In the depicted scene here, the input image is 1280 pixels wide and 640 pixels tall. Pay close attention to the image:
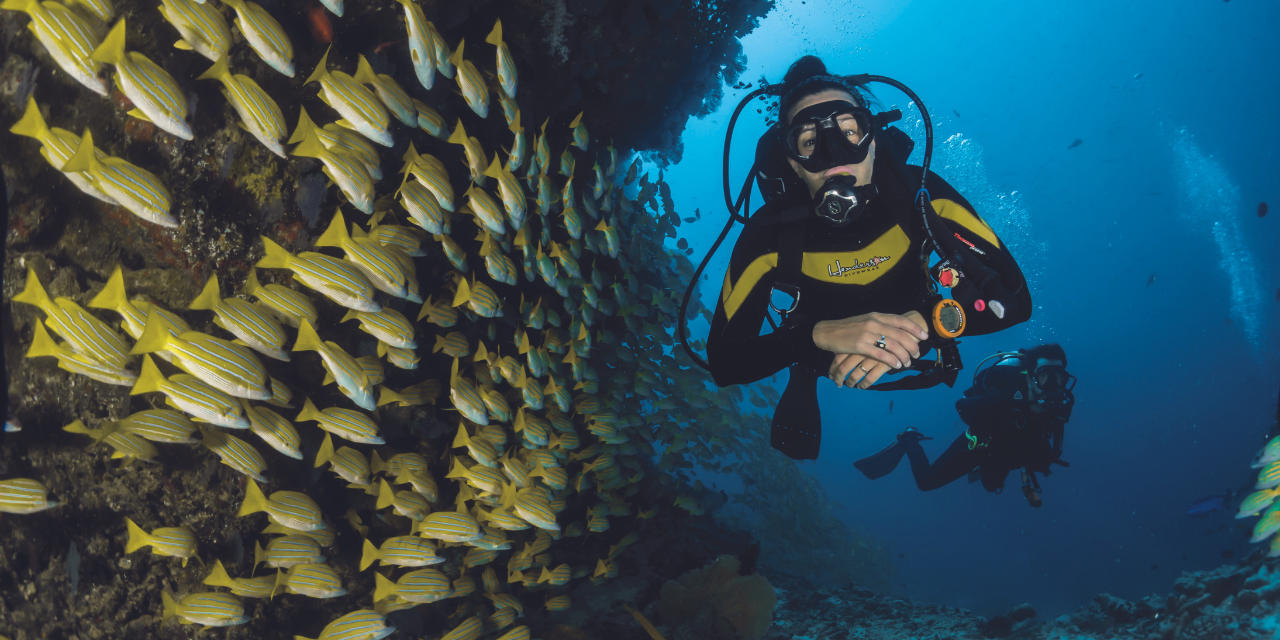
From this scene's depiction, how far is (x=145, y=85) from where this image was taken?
2143 millimetres

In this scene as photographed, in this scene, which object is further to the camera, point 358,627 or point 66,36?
point 358,627

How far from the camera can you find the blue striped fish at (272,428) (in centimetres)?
269

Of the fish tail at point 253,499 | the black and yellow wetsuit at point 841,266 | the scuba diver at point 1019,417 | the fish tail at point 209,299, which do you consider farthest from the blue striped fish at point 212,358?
the scuba diver at point 1019,417

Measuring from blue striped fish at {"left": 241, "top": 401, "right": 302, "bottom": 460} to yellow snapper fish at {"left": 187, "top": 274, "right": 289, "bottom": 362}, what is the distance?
1.19 feet

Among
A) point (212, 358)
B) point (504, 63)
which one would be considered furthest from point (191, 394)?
point (504, 63)

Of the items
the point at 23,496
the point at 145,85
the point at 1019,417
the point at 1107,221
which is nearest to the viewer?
the point at 145,85

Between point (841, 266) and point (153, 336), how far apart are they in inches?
154

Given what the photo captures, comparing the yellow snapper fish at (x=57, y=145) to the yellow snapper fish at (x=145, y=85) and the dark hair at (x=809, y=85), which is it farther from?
the dark hair at (x=809, y=85)

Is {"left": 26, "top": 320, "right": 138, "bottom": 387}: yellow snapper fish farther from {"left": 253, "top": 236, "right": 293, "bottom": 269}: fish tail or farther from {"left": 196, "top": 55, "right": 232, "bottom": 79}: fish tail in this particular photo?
{"left": 196, "top": 55, "right": 232, "bottom": 79}: fish tail

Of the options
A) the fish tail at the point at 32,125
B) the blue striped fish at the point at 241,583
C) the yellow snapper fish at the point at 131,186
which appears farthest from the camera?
the blue striped fish at the point at 241,583

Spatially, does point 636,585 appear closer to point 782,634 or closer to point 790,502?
point 782,634

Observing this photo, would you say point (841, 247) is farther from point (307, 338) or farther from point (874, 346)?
A: point (307, 338)

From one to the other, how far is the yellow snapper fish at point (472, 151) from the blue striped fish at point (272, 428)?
204 cm

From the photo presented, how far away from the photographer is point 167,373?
3.10m
